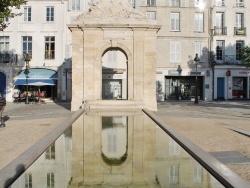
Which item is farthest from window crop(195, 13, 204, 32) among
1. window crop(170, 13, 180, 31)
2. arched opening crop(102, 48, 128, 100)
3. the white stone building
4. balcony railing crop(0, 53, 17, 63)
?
balcony railing crop(0, 53, 17, 63)

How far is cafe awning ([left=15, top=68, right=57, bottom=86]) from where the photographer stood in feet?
116

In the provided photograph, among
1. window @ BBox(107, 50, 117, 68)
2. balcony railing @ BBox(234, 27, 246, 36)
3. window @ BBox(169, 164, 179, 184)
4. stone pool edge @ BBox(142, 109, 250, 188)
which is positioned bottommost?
window @ BBox(169, 164, 179, 184)

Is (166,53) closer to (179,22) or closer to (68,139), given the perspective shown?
Answer: (179,22)

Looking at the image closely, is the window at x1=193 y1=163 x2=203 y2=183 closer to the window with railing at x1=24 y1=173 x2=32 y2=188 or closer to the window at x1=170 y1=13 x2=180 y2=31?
the window with railing at x1=24 y1=173 x2=32 y2=188

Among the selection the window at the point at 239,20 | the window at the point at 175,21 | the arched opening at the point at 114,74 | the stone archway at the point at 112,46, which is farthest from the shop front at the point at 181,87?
the stone archway at the point at 112,46

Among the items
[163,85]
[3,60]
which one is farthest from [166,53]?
[3,60]

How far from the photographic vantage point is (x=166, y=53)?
38.9 meters

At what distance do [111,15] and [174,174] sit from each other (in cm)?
1767

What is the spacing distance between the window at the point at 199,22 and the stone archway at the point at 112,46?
18.7 m

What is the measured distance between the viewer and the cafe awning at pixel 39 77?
35.4 meters

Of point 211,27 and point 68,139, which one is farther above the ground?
point 211,27

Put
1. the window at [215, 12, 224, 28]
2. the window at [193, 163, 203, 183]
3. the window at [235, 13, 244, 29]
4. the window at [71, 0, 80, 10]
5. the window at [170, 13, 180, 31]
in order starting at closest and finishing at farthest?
the window at [193, 163, 203, 183] < the window at [71, 0, 80, 10] < the window at [170, 13, 180, 31] < the window at [215, 12, 224, 28] < the window at [235, 13, 244, 29]

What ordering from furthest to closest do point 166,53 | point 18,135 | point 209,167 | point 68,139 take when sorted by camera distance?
1. point 166,53
2. point 18,135
3. point 68,139
4. point 209,167

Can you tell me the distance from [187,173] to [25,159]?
135 inches
